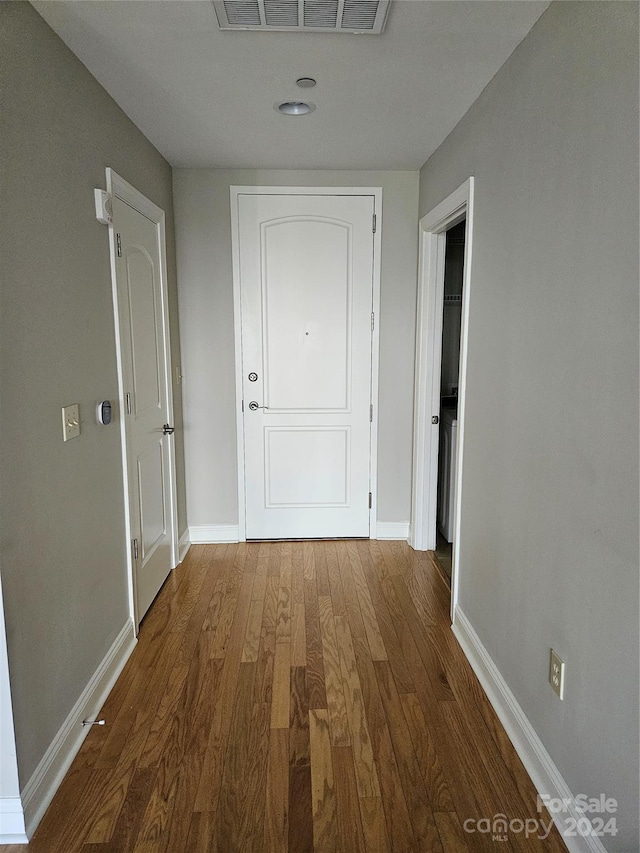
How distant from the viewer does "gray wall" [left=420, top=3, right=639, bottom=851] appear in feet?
4.14

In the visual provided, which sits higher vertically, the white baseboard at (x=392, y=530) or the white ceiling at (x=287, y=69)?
the white ceiling at (x=287, y=69)

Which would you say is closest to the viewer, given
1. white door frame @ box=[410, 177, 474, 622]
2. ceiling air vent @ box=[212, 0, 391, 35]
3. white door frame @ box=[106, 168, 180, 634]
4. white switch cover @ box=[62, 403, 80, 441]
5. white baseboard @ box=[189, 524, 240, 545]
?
ceiling air vent @ box=[212, 0, 391, 35]

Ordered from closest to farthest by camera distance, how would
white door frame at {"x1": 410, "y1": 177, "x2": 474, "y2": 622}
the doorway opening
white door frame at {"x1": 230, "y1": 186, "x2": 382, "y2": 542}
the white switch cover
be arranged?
the white switch cover → white door frame at {"x1": 410, "y1": 177, "x2": 474, "y2": 622} → white door frame at {"x1": 230, "y1": 186, "x2": 382, "y2": 542} → the doorway opening

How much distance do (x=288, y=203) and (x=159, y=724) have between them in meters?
2.89

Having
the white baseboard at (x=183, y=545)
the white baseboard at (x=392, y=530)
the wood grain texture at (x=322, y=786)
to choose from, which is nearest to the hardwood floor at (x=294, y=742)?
the wood grain texture at (x=322, y=786)

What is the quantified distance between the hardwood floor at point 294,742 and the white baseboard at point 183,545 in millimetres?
504

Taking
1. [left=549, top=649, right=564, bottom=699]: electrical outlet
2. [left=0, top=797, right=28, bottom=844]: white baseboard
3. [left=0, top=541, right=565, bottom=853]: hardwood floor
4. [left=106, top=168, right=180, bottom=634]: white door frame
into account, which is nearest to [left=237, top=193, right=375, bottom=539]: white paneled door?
[left=106, top=168, right=180, bottom=634]: white door frame

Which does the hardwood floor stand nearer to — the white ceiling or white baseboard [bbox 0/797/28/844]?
white baseboard [bbox 0/797/28/844]

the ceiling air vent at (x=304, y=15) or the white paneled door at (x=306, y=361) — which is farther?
the white paneled door at (x=306, y=361)

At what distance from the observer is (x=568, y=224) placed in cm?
154

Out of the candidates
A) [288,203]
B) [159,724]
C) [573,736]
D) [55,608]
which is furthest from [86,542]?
[288,203]

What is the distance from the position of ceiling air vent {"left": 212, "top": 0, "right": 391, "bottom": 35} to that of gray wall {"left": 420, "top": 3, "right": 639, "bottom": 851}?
54 centimetres

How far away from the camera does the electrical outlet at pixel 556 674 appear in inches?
61.5

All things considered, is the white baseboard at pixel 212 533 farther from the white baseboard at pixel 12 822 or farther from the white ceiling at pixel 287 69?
the white ceiling at pixel 287 69
